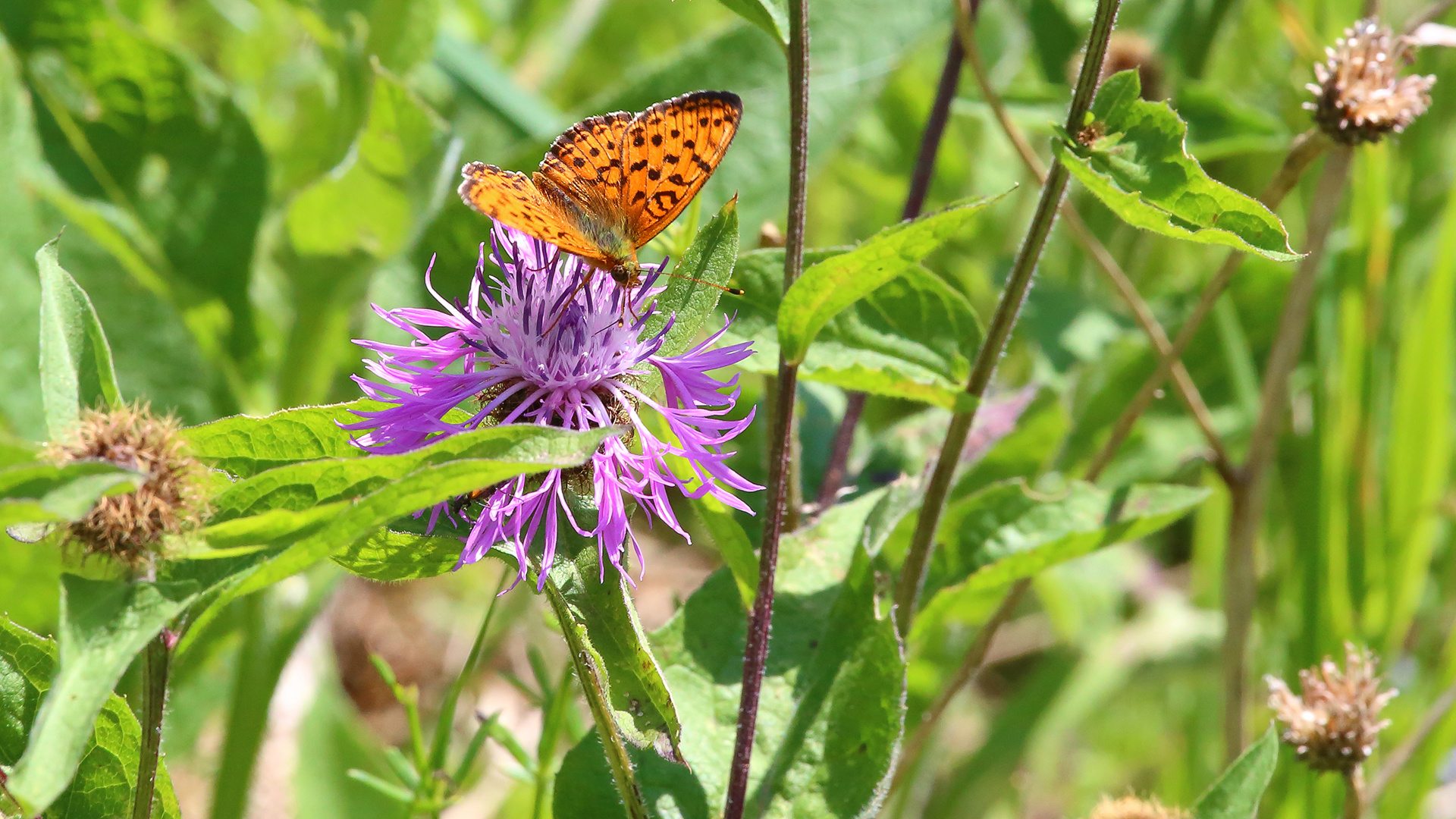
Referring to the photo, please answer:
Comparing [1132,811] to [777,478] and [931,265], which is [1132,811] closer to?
[777,478]

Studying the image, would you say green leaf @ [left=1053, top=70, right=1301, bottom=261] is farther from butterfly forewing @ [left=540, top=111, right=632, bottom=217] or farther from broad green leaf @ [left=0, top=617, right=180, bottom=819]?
broad green leaf @ [left=0, top=617, right=180, bottom=819]

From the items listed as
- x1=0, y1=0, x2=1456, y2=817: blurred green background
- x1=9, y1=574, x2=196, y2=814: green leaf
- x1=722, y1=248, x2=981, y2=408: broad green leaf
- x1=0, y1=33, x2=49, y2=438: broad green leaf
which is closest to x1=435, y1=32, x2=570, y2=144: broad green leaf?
x1=0, y1=0, x2=1456, y2=817: blurred green background

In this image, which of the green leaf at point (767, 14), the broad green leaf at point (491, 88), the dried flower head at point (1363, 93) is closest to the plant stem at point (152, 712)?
the green leaf at point (767, 14)

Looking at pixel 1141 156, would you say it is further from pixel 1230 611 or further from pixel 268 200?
pixel 268 200

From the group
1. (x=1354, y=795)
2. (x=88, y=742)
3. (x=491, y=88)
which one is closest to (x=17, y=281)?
(x=491, y=88)

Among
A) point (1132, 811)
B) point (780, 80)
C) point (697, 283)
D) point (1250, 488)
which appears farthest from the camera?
point (780, 80)

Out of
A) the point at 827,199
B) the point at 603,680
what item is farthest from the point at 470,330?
the point at 827,199

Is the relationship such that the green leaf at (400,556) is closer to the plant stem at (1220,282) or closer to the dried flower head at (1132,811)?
the dried flower head at (1132,811)
